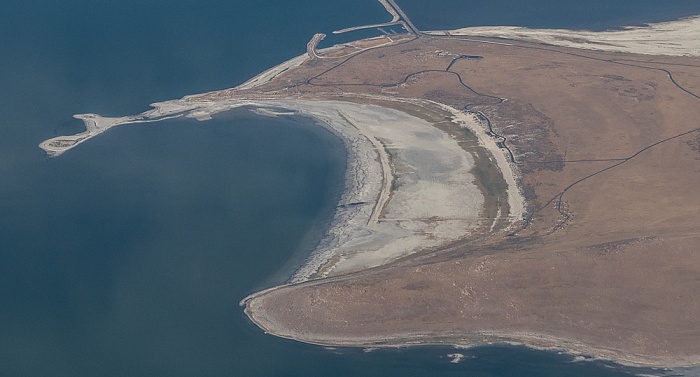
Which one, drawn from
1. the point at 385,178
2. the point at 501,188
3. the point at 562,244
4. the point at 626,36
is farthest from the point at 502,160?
the point at 626,36

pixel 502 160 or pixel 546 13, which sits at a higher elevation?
pixel 546 13

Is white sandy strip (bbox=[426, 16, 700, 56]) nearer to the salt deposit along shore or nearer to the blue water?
the blue water

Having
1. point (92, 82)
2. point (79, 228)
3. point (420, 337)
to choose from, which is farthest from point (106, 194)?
point (420, 337)

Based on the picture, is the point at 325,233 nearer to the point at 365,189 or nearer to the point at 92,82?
the point at 365,189

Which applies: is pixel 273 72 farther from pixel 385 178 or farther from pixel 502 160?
pixel 502 160

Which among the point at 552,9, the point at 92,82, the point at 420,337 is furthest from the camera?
the point at 552,9

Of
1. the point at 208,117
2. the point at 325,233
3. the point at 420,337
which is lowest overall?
the point at 420,337

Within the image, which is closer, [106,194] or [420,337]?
[420,337]

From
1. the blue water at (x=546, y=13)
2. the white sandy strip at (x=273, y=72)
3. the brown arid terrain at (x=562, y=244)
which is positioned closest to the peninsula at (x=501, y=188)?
the brown arid terrain at (x=562, y=244)

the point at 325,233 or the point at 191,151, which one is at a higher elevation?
the point at 191,151
